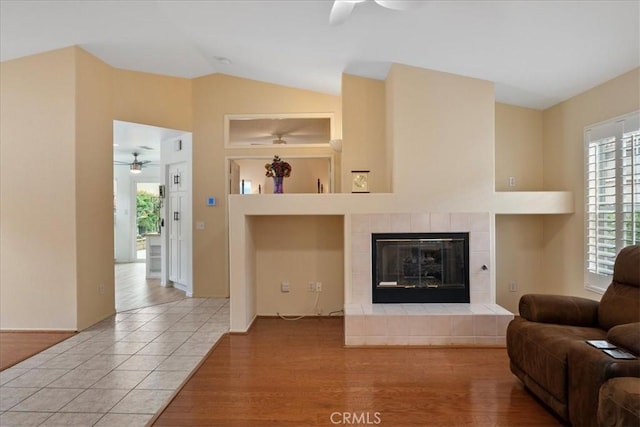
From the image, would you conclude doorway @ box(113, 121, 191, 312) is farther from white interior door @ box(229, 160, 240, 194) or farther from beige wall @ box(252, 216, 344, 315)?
beige wall @ box(252, 216, 344, 315)

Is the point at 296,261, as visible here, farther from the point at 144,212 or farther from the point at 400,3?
the point at 144,212

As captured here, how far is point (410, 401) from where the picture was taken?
7.71 ft

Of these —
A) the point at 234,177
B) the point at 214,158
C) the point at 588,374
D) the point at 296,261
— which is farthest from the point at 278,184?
the point at 588,374

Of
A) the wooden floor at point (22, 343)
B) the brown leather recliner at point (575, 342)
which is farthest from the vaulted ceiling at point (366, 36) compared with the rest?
the wooden floor at point (22, 343)

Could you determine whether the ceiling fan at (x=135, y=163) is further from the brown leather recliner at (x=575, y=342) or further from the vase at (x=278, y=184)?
the brown leather recliner at (x=575, y=342)

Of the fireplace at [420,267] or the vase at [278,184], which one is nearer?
the fireplace at [420,267]

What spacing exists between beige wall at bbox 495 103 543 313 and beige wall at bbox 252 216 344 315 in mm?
1905

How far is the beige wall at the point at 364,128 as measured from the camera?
4.17 metres

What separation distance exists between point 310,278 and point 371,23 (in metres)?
2.79

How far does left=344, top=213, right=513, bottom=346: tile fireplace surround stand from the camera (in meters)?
3.29

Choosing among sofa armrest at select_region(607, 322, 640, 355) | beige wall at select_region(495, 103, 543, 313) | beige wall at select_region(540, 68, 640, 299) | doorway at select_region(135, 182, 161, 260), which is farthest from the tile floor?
doorway at select_region(135, 182, 161, 260)

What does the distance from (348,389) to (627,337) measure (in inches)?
65.9

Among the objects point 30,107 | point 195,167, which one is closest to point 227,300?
point 195,167

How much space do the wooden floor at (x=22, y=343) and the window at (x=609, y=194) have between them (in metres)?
5.27
